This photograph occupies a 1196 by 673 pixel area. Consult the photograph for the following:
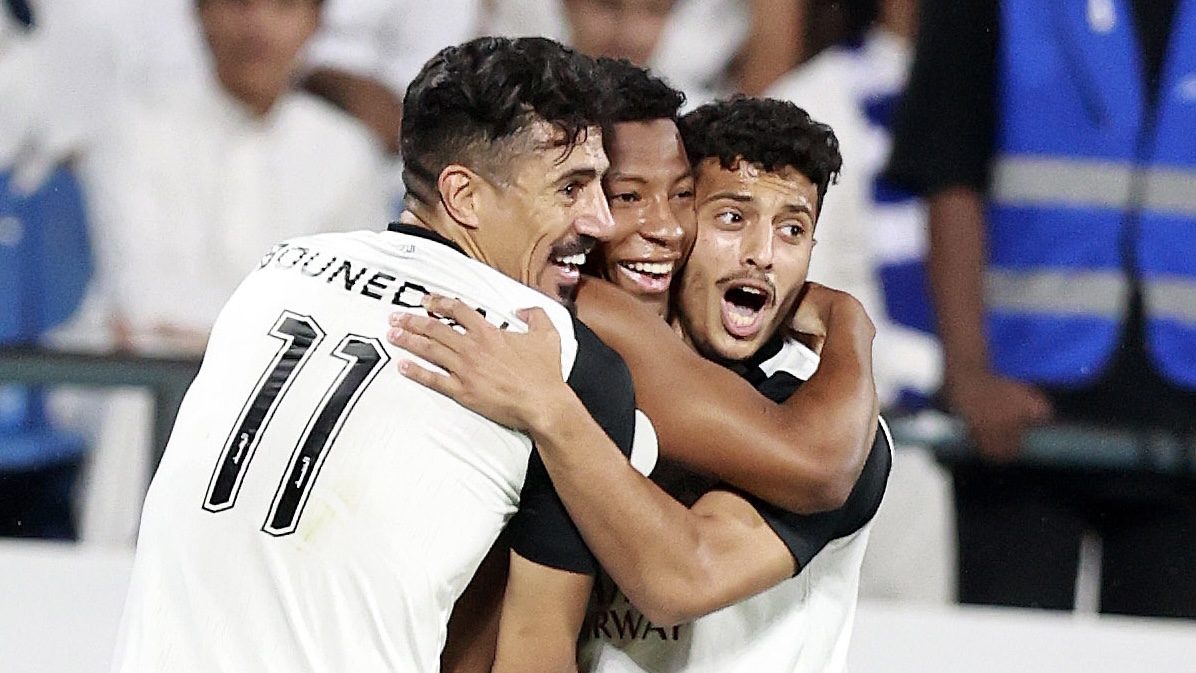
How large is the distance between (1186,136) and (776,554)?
3122 millimetres

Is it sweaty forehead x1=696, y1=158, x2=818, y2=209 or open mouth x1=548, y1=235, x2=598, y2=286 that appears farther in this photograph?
sweaty forehead x1=696, y1=158, x2=818, y2=209

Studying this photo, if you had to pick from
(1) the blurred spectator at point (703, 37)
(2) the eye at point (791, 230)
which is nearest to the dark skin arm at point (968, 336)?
(1) the blurred spectator at point (703, 37)

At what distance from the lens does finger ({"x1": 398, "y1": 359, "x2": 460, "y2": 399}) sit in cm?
162

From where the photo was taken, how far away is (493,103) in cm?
174

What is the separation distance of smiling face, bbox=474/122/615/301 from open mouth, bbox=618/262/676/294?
170 millimetres

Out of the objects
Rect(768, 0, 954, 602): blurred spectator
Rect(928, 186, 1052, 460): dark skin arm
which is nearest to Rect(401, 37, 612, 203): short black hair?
Rect(768, 0, 954, 602): blurred spectator

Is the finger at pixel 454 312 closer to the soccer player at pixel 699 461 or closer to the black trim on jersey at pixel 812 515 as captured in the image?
the soccer player at pixel 699 461

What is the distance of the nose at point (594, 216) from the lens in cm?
182

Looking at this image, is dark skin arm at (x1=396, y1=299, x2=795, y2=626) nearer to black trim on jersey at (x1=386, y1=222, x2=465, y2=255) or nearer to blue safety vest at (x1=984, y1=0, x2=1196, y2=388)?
black trim on jersey at (x1=386, y1=222, x2=465, y2=255)

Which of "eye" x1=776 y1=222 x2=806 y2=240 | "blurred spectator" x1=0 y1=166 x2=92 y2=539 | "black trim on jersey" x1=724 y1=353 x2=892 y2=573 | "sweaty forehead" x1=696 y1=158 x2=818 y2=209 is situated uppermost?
"sweaty forehead" x1=696 y1=158 x2=818 y2=209

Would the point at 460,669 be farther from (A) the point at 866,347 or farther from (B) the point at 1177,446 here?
(B) the point at 1177,446

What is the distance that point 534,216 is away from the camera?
1.79m

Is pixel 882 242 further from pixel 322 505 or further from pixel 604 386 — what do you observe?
pixel 322 505

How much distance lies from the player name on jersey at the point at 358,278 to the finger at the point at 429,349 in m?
0.04
